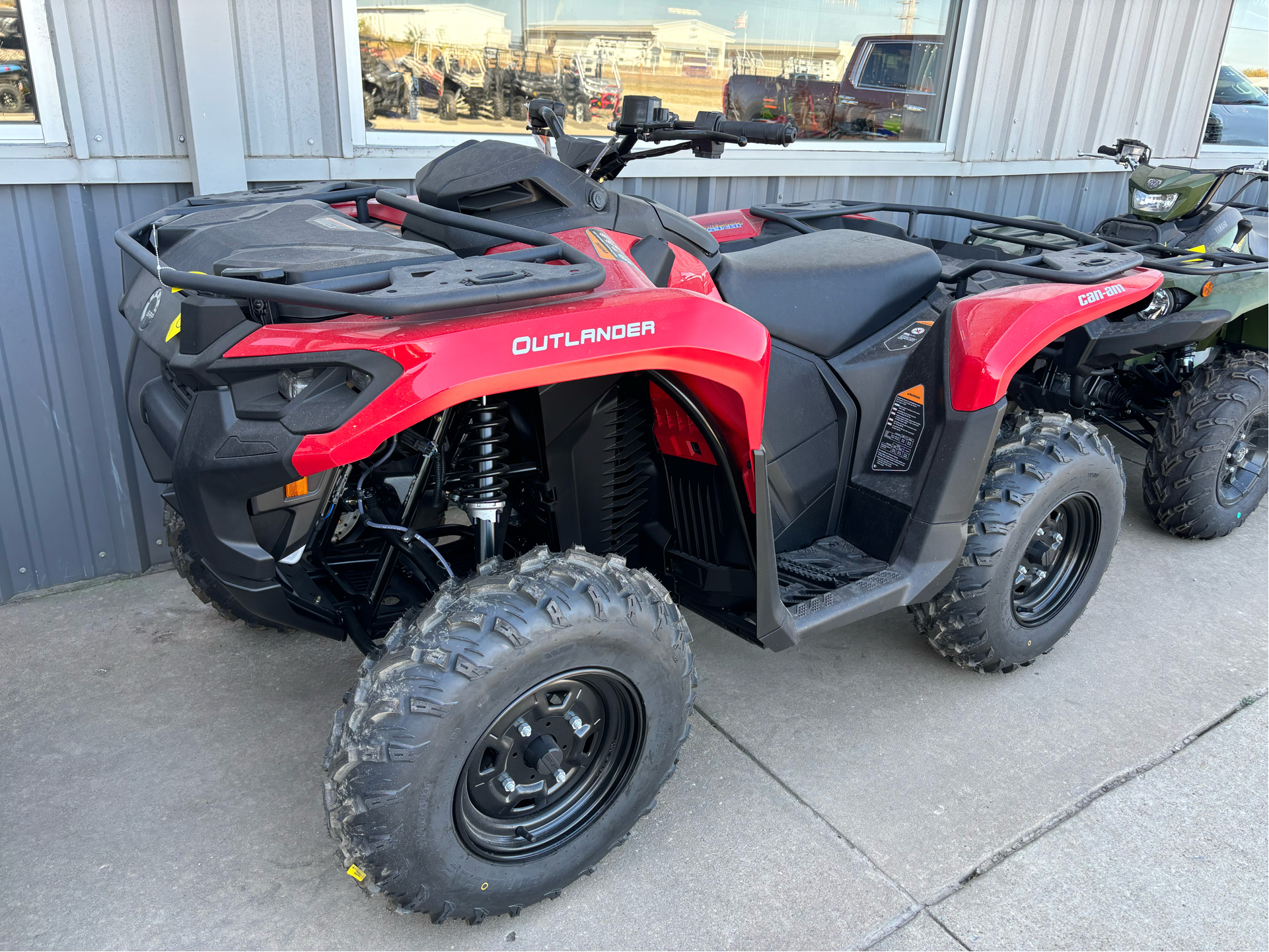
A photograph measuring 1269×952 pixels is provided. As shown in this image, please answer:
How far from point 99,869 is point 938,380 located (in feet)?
7.61

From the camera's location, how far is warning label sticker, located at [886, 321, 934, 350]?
8.78ft

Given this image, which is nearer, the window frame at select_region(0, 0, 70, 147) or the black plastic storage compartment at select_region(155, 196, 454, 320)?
the black plastic storage compartment at select_region(155, 196, 454, 320)

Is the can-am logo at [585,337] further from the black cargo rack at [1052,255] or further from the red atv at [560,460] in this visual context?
the black cargo rack at [1052,255]

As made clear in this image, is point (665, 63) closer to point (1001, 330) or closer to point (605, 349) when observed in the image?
point (1001, 330)

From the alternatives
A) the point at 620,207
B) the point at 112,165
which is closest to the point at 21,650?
the point at 112,165

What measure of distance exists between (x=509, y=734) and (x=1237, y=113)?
7287 mm

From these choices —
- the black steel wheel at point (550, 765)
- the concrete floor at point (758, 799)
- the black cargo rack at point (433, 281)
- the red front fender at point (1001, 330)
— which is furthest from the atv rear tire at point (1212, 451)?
the black cargo rack at point (433, 281)

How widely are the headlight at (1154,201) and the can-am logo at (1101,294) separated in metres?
2.13

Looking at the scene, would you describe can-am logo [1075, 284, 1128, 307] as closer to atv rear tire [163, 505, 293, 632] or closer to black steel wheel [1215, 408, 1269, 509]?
black steel wheel [1215, 408, 1269, 509]

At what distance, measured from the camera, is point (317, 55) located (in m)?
3.26

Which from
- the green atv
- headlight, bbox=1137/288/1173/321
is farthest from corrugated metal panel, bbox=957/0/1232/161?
headlight, bbox=1137/288/1173/321

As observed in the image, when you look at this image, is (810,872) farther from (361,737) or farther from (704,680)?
(361,737)

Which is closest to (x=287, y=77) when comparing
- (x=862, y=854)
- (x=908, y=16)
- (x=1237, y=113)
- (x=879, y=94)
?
(x=862, y=854)

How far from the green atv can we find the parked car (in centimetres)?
256
